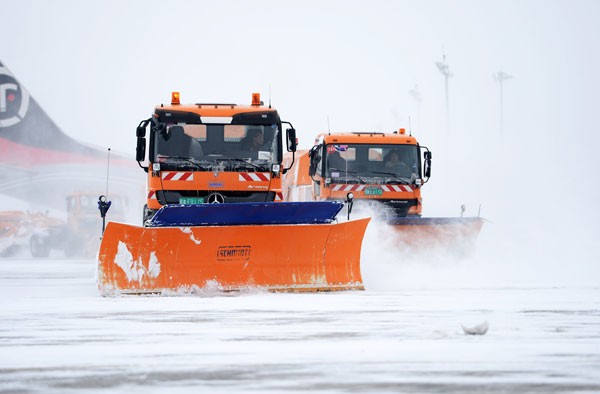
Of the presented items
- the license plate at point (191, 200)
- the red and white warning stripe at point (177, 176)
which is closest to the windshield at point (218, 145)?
the red and white warning stripe at point (177, 176)

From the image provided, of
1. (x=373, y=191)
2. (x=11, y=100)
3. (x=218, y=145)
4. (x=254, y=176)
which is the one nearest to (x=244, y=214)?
(x=254, y=176)

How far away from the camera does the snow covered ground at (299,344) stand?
486cm

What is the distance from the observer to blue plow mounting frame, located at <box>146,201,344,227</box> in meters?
9.72

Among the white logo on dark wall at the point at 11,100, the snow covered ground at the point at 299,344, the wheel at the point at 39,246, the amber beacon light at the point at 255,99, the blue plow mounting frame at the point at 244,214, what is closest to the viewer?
the snow covered ground at the point at 299,344

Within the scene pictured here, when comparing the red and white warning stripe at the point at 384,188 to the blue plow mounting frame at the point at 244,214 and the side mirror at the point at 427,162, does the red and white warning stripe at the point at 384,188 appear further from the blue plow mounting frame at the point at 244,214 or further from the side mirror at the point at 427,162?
the blue plow mounting frame at the point at 244,214

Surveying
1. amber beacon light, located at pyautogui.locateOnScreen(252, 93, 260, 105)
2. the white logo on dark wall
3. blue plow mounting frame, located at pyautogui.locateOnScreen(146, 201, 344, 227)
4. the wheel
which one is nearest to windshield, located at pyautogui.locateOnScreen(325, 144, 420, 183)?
amber beacon light, located at pyautogui.locateOnScreen(252, 93, 260, 105)

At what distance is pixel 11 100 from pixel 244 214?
114ft

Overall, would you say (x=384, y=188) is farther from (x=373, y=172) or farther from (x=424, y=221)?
(x=424, y=221)

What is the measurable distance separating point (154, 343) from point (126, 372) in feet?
3.56

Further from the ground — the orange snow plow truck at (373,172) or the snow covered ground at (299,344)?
the orange snow plow truck at (373,172)

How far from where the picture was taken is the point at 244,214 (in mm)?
9922

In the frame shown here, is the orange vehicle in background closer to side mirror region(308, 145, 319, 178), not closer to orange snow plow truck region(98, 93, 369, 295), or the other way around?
orange snow plow truck region(98, 93, 369, 295)

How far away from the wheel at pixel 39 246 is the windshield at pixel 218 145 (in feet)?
43.0

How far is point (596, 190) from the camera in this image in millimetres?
44188
